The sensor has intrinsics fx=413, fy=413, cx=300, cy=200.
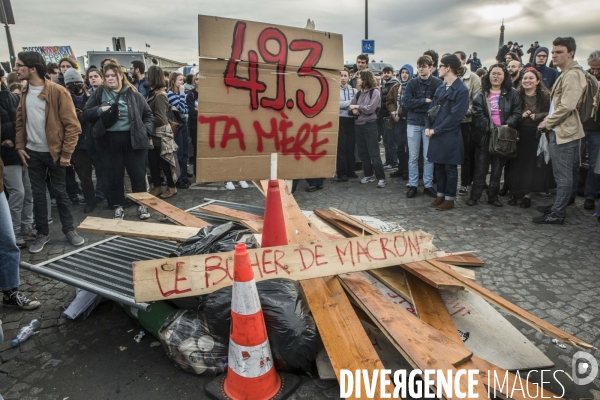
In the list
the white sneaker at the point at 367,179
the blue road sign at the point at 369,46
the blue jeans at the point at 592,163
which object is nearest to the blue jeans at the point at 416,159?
the white sneaker at the point at 367,179

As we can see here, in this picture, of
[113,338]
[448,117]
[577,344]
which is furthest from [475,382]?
[448,117]

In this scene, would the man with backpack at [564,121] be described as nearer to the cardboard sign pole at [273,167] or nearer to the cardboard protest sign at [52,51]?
the cardboard sign pole at [273,167]

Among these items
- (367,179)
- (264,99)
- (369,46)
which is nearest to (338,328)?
(264,99)

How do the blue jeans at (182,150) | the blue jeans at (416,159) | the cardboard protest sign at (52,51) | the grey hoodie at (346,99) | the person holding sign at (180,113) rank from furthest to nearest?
the cardboard protest sign at (52,51), the blue jeans at (182,150), the grey hoodie at (346,99), the person holding sign at (180,113), the blue jeans at (416,159)

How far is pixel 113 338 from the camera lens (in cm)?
302

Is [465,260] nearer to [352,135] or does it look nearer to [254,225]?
[254,225]

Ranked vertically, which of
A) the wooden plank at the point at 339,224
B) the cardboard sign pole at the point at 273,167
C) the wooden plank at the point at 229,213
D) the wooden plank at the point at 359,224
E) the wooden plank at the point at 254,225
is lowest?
the wooden plank at the point at 339,224

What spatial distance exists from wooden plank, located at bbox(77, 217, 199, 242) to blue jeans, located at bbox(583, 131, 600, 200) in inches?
213

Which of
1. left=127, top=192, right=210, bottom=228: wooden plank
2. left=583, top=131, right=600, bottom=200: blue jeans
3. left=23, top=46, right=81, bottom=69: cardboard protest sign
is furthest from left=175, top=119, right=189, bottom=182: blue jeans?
left=23, top=46, right=81, bottom=69: cardboard protest sign

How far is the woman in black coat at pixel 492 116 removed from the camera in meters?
5.86

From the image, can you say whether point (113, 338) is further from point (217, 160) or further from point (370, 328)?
point (370, 328)

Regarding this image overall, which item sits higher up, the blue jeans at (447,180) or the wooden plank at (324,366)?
the blue jeans at (447,180)

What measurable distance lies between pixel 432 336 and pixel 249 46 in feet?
7.24

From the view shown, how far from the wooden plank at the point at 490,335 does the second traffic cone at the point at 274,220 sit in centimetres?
A: 128
